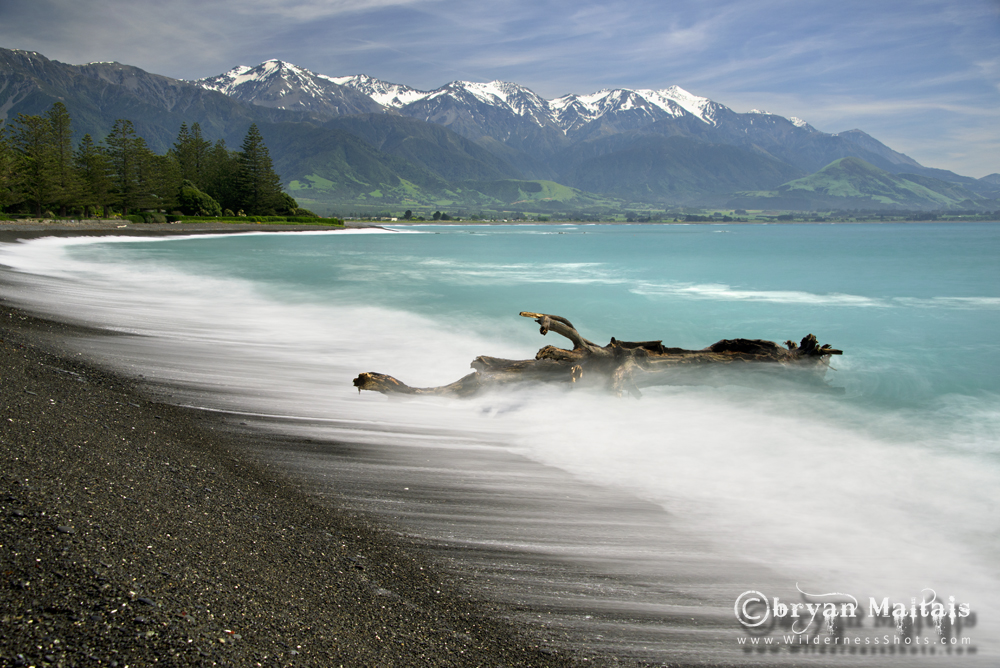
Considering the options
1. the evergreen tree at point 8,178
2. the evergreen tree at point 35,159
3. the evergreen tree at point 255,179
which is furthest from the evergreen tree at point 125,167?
the evergreen tree at point 255,179

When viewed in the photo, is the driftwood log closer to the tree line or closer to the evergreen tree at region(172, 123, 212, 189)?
the tree line

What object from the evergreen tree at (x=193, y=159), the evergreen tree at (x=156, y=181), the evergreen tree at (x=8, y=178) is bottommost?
the evergreen tree at (x=8, y=178)

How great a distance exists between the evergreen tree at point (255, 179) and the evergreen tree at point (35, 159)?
26064 millimetres

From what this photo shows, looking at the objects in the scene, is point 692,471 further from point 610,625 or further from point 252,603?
point 252,603

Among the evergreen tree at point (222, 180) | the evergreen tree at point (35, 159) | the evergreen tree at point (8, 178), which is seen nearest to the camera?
the evergreen tree at point (8, 178)

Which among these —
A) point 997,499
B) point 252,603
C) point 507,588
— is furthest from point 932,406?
Result: point 252,603

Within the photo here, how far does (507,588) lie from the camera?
3873 mm

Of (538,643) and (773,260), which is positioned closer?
(538,643)

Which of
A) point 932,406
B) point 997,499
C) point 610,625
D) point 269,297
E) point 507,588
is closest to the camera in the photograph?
point 610,625

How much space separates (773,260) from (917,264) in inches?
442

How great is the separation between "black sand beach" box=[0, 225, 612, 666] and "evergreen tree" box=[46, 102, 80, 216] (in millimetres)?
78046

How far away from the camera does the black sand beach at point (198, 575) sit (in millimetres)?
2822

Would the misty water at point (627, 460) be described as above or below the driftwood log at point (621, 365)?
below

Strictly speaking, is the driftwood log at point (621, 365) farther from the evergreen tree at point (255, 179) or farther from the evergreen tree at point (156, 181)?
the evergreen tree at point (255, 179)
